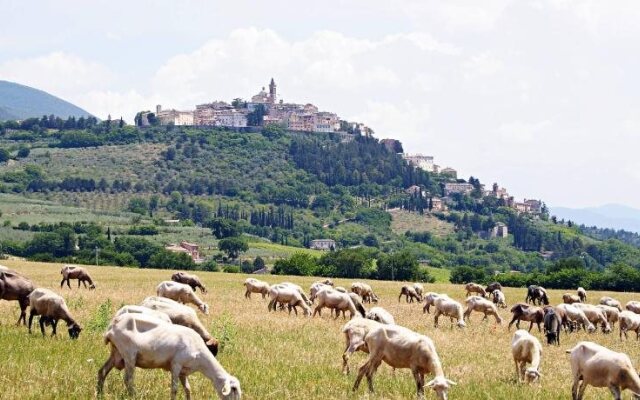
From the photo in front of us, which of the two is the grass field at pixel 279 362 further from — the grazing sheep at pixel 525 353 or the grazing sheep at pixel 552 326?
the grazing sheep at pixel 552 326

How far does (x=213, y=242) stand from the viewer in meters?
190

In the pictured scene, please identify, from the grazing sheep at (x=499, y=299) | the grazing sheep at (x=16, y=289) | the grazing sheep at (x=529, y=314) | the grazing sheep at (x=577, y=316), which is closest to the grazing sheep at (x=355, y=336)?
the grazing sheep at (x=16, y=289)

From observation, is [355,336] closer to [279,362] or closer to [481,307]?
[279,362]

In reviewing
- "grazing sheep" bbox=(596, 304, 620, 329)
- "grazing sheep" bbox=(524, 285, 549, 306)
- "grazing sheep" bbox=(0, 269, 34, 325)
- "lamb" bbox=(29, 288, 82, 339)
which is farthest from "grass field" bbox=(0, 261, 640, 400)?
"grazing sheep" bbox=(524, 285, 549, 306)

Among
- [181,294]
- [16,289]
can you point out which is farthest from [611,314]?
[16,289]

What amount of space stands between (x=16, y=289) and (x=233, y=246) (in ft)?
473

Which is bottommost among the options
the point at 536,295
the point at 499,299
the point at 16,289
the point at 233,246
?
the point at 233,246

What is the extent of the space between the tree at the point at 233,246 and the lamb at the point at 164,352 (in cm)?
15287

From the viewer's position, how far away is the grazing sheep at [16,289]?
26078 mm

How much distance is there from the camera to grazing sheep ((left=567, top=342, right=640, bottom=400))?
18797 millimetres

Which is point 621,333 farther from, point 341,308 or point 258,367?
point 258,367

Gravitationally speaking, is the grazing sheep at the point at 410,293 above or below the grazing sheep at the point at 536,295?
below

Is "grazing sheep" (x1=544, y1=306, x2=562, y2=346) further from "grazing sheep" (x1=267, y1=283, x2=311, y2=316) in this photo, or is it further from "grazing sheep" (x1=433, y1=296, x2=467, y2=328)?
"grazing sheep" (x1=267, y1=283, x2=311, y2=316)

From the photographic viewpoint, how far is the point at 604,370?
19.1 metres
